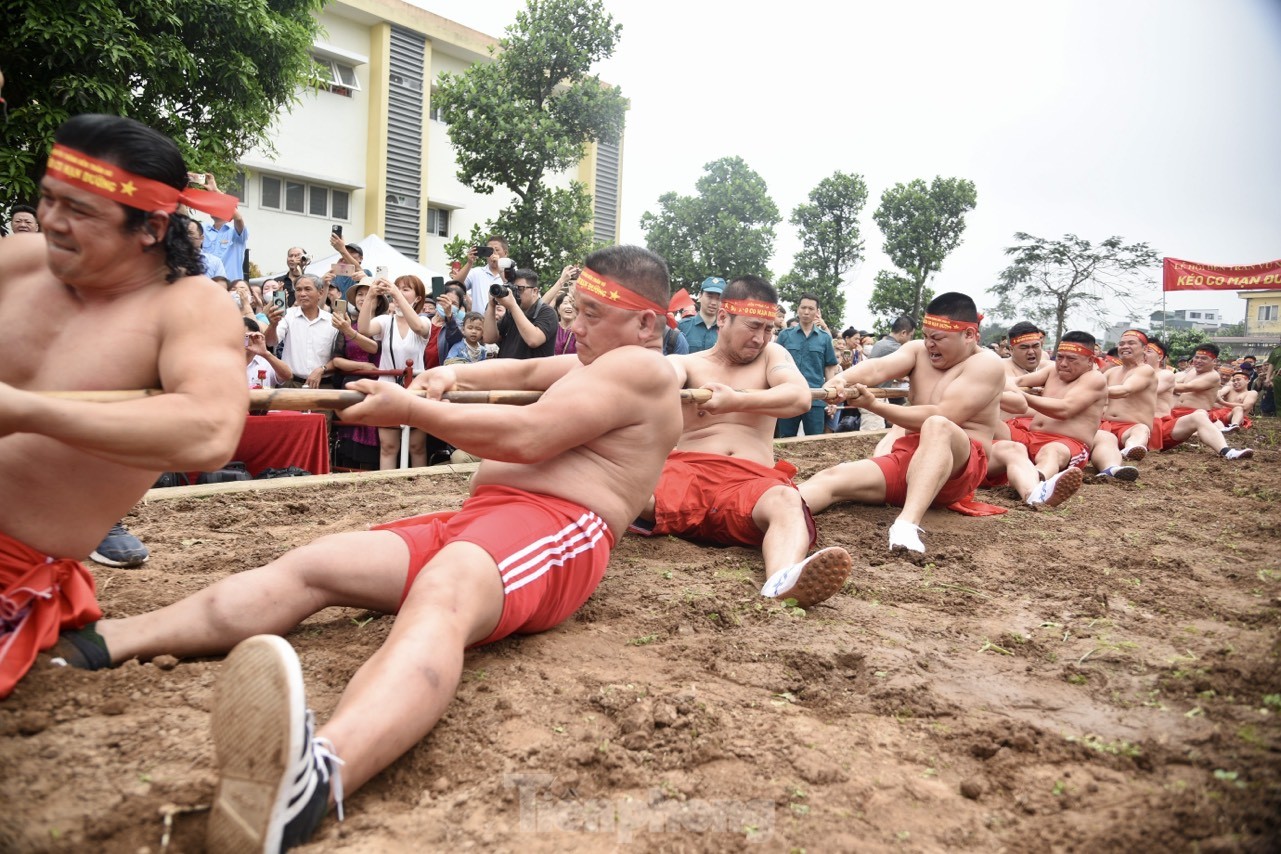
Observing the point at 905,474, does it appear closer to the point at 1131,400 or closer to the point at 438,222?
the point at 1131,400

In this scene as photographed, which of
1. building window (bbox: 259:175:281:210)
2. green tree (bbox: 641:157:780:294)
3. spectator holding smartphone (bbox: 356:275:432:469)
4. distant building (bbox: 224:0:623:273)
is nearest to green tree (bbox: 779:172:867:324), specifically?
green tree (bbox: 641:157:780:294)

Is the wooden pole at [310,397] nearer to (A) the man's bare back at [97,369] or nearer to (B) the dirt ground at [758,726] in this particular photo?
(A) the man's bare back at [97,369]

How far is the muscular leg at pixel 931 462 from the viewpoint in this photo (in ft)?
15.4

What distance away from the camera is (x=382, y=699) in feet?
6.14

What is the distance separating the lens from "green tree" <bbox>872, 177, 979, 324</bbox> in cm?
2559

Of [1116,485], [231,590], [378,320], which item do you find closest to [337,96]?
[378,320]

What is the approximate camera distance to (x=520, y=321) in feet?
22.4

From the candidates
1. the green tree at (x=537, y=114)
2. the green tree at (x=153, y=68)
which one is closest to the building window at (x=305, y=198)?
the green tree at (x=537, y=114)

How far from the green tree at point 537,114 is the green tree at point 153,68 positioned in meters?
3.51

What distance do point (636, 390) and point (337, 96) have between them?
19800 mm

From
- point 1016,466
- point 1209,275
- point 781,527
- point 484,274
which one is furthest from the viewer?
point 1209,275

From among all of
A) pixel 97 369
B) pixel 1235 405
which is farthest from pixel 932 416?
pixel 1235 405

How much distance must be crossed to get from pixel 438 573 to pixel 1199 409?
11.9 metres

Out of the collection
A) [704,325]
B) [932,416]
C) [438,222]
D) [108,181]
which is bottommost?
[932,416]
